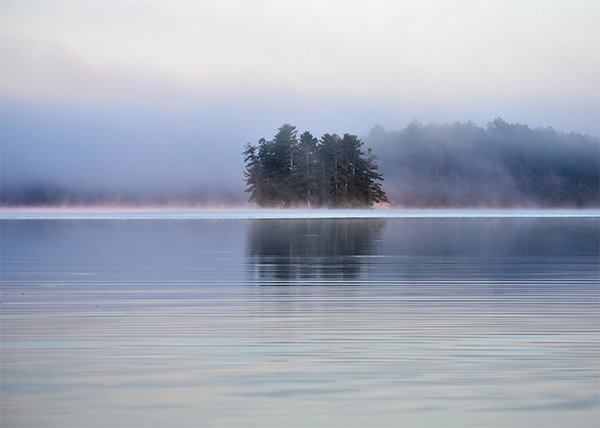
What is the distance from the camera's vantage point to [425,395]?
5520 millimetres

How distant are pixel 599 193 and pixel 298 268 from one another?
184 m

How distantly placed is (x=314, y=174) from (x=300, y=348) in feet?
251

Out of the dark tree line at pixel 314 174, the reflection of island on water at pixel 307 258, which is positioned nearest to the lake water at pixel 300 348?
the reflection of island on water at pixel 307 258

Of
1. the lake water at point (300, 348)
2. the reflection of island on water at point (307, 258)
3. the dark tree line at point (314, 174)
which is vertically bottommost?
the lake water at point (300, 348)

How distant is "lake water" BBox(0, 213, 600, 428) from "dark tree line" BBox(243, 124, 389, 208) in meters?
69.1

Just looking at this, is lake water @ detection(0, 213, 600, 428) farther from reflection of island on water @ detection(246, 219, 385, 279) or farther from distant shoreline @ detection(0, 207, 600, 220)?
distant shoreline @ detection(0, 207, 600, 220)

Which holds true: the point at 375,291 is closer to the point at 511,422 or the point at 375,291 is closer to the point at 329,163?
the point at 511,422

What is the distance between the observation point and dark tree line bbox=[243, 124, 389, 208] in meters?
83.1

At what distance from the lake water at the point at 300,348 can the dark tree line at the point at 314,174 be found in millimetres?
69090

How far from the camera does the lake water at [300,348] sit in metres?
5.21

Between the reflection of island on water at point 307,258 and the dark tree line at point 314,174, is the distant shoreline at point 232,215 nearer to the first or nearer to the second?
the dark tree line at point 314,174

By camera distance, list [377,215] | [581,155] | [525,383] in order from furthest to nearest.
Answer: [581,155]
[377,215]
[525,383]

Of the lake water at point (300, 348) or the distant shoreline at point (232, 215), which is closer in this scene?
the lake water at point (300, 348)

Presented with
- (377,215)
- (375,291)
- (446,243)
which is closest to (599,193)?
(377,215)
